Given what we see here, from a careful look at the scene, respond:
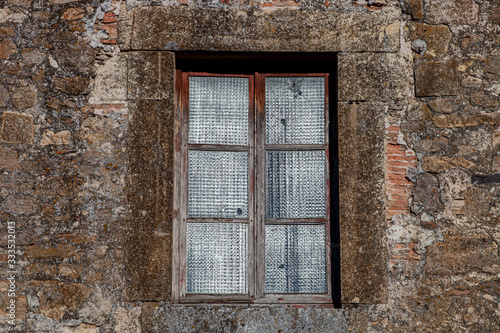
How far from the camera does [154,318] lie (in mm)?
2959

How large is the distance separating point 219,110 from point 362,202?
112 cm

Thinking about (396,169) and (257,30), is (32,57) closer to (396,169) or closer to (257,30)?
(257,30)

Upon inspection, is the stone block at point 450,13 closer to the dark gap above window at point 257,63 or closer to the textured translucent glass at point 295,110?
the dark gap above window at point 257,63

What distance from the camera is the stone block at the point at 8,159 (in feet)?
9.93

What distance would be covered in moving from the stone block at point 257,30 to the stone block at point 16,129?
80 centimetres

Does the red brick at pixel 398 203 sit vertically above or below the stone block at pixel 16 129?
below

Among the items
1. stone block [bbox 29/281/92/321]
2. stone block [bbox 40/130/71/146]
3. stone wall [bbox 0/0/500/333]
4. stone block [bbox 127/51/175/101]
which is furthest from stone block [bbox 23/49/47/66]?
stone block [bbox 29/281/92/321]

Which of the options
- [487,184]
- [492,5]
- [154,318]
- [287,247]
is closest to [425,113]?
[487,184]

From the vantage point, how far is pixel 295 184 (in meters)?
3.22

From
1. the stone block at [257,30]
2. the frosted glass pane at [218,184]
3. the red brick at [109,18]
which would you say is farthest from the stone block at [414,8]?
the red brick at [109,18]

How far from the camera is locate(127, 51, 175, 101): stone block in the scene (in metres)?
3.09

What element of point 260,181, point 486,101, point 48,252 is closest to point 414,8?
point 486,101

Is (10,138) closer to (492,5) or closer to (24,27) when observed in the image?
(24,27)

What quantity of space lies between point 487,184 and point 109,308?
250 cm
